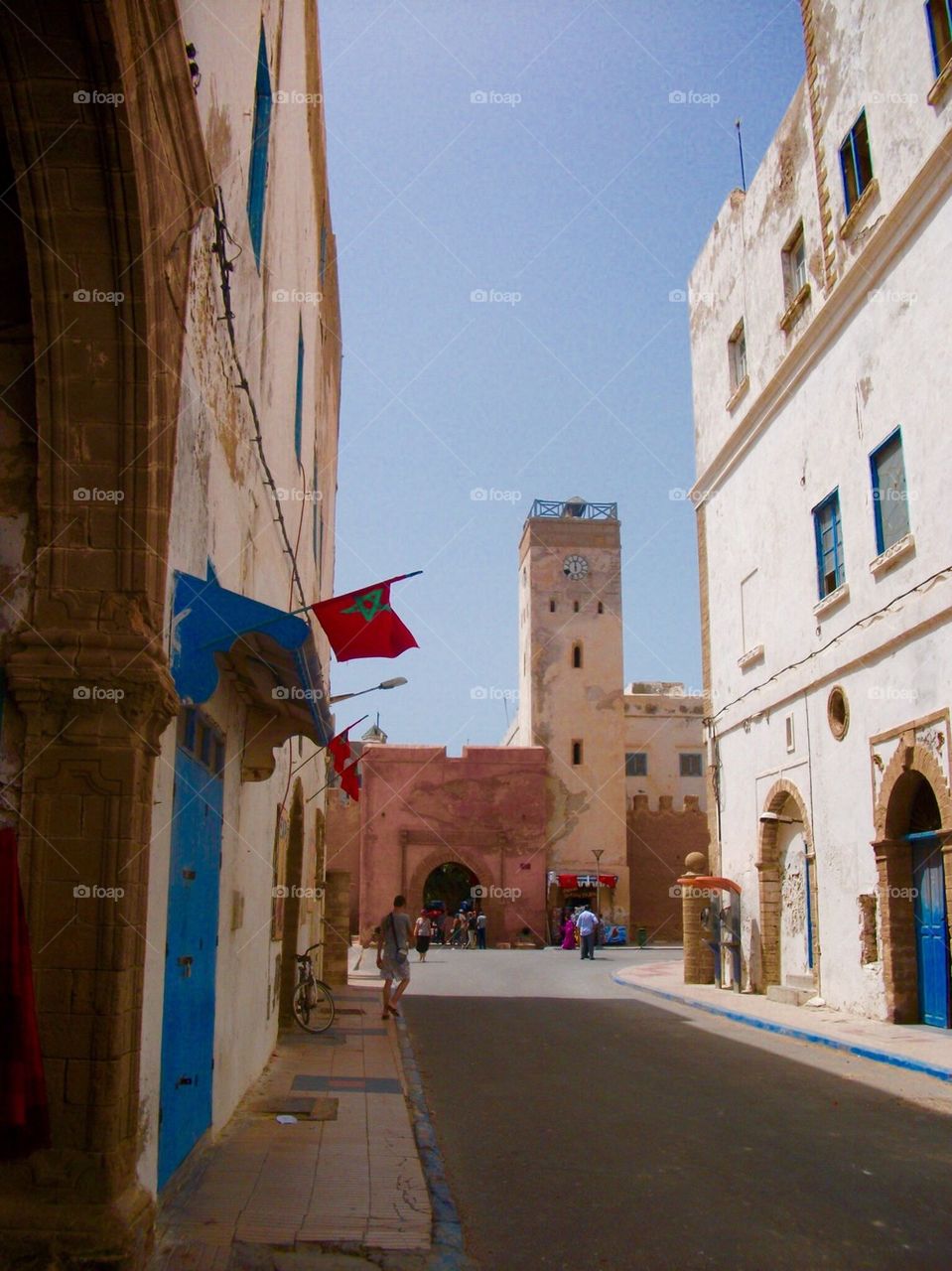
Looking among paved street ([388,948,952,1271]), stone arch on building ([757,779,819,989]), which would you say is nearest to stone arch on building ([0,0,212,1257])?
paved street ([388,948,952,1271])

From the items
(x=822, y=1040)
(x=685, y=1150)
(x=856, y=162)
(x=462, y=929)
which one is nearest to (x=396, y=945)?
(x=822, y=1040)

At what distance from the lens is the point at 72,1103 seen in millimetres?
4309

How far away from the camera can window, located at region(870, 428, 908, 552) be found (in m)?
13.6

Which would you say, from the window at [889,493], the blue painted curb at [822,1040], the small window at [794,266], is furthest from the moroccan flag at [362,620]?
the small window at [794,266]

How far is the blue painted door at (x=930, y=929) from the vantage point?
1283 cm

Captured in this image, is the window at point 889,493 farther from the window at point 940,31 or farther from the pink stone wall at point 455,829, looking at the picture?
the pink stone wall at point 455,829

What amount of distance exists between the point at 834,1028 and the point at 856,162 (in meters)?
10.9

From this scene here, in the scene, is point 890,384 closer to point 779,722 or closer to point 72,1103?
point 779,722

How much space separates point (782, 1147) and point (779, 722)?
36.1 feet

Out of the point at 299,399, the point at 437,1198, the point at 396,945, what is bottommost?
the point at 437,1198

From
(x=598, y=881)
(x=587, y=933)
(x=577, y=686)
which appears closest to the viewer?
(x=587, y=933)

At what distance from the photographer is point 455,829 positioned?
41.6m

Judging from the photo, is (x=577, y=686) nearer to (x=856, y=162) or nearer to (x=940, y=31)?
(x=856, y=162)

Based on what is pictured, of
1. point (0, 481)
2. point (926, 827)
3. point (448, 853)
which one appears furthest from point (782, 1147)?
point (448, 853)
